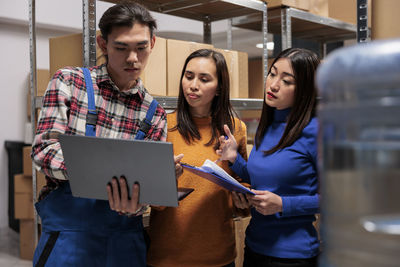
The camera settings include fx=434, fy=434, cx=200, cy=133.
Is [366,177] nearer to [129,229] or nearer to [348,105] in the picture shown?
[348,105]

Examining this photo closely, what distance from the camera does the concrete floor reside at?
160 inches

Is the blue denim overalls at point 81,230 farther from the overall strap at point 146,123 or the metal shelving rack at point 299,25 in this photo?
the metal shelving rack at point 299,25

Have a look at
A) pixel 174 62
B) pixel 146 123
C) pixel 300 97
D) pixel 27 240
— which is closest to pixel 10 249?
pixel 27 240

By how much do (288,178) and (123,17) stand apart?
0.77 metres

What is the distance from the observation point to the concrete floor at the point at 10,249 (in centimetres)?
407

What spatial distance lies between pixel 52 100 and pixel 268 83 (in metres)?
0.76

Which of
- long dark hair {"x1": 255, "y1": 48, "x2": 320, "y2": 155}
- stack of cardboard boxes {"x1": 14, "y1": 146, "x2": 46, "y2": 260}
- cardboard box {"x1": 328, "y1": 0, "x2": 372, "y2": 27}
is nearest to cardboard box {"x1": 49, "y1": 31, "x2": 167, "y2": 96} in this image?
long dark hair {"x1": 255, "y1": 48, "x2": 320, "y2": 155}

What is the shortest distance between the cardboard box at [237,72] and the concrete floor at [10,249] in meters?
2.60

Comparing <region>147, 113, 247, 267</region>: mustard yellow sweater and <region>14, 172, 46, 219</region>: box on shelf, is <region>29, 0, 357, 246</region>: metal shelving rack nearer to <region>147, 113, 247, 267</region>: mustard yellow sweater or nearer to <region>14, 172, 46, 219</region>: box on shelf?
<region>147, 113, 247, 267</region>: mustard yellow sweater

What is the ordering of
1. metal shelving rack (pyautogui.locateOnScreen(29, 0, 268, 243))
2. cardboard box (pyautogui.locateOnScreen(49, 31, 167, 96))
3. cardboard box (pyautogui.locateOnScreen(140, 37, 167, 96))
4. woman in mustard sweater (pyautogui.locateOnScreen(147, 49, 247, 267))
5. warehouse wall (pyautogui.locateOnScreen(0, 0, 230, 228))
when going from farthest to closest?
warehouse wall (pyautogui.locateOnScreen(0, 0, 230, 228)) → metal shelving rack (pyautogui.locateOnScreen(29, 0, 268, 243)) → cardboard box (pyautogui.locateOnScreen(140, 37, 167, 96)) → cardboard box (pyautogui.locateOnScreen(49, 31, 167, 96)) → woman in mustard sweater (pyautogui.locateOnScreen(147, 49, 247, 267))

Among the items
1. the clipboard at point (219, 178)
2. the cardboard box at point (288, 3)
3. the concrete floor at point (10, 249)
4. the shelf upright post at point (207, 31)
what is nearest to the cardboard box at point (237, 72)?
the shelf upright post at point (207, 31)

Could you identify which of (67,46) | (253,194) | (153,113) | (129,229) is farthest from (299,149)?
(67,46)

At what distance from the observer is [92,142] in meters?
1.14

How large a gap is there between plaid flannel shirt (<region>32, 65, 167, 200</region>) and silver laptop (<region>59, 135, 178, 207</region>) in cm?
8
